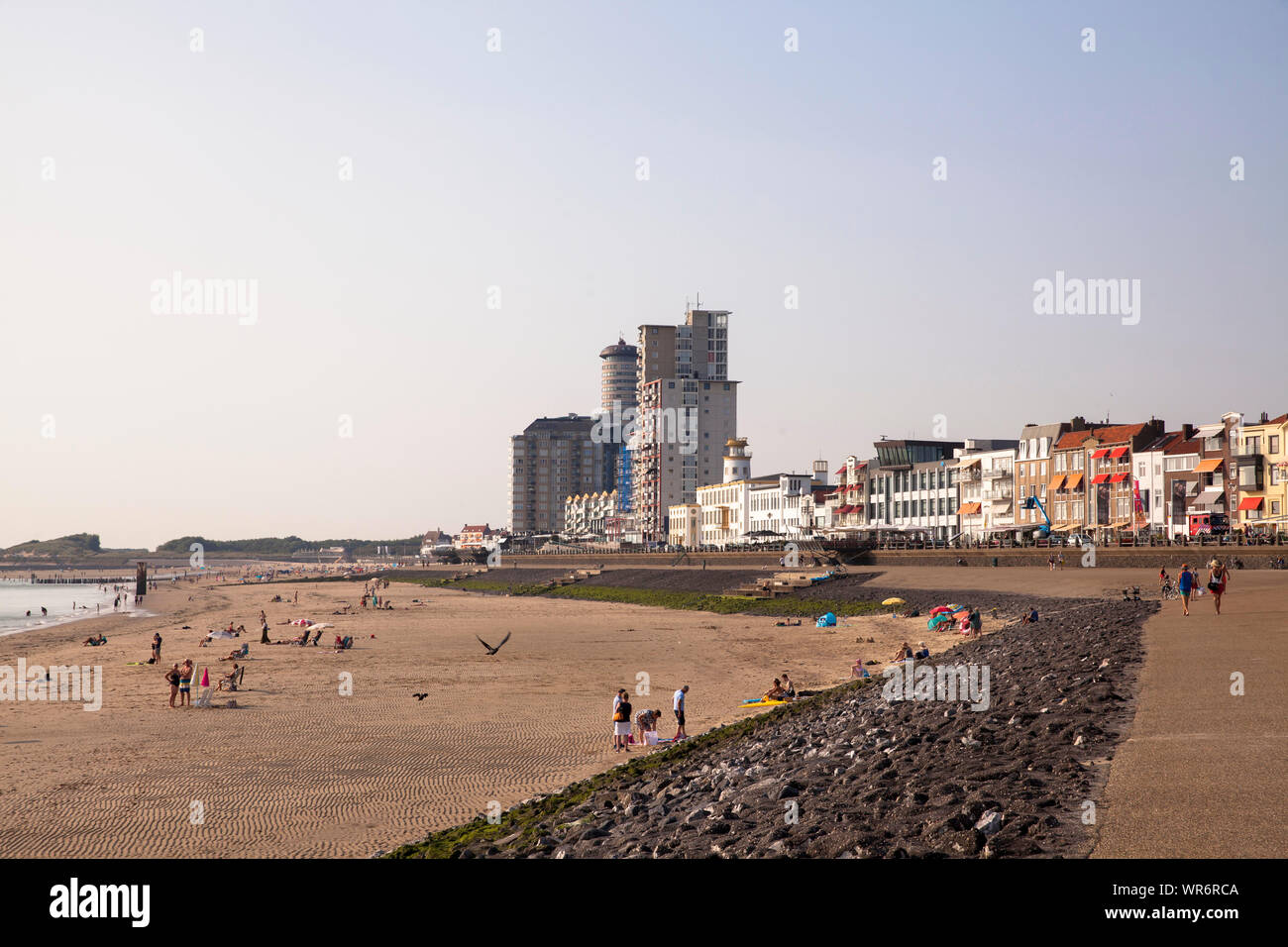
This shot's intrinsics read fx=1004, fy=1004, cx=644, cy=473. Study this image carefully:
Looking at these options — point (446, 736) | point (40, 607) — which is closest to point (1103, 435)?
point (446, 736)

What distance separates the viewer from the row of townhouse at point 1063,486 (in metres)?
72.4

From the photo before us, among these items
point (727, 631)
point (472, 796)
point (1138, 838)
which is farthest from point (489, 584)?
point (1138, 838)

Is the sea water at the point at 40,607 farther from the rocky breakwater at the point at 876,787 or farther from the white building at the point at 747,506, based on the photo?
the white building at the point at 747,506

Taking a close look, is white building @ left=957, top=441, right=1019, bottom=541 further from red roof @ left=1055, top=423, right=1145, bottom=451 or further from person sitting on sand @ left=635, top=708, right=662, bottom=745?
person sitting on sand @ left=635, top=708, right=662, bottom=745

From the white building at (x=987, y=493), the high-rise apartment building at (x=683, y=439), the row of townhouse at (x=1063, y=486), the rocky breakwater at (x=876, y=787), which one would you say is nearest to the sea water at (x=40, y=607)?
the rocky breakwater at (x=876, y=787)

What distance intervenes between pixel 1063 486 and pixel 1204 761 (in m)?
81.8

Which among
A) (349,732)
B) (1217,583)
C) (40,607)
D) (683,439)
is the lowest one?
(40,607)

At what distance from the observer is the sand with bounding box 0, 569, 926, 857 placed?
1794 cm

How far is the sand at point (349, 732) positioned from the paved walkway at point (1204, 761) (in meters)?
11.2

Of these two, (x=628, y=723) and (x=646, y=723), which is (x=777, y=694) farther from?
(x=628, y=723)

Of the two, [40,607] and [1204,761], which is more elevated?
[1204,761]

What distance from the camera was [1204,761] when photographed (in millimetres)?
12914
